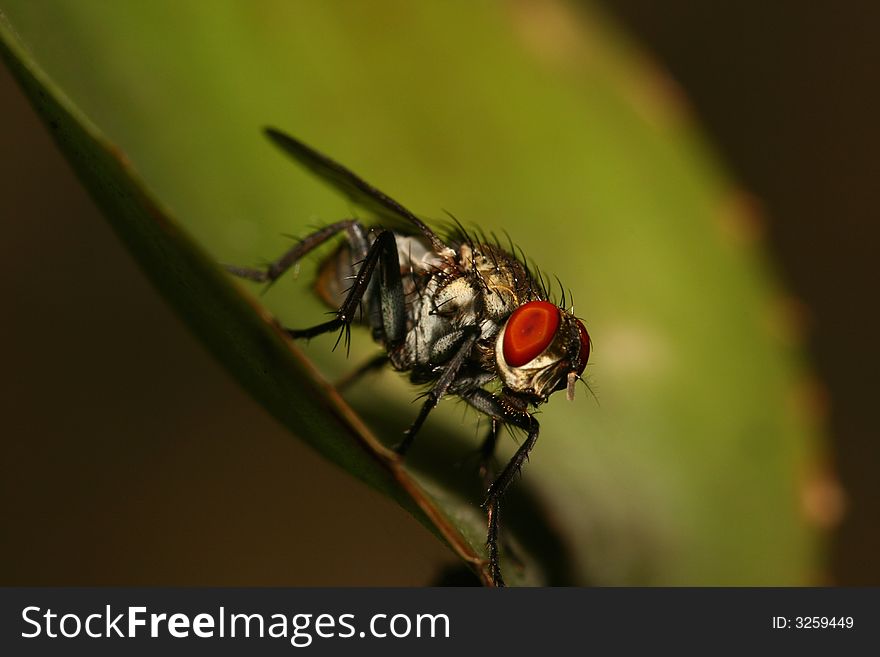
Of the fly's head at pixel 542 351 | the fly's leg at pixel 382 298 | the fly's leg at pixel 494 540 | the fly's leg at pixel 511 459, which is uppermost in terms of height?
the fly's leg at pixel 382 298

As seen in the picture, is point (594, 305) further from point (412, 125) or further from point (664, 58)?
point (664, 58)

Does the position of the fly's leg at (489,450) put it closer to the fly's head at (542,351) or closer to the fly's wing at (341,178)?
the fly's head at (542,351)

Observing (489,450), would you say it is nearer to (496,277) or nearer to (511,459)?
(511,459)

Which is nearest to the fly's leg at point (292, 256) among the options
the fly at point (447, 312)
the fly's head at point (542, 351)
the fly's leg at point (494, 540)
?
the fly at point (447, 312)

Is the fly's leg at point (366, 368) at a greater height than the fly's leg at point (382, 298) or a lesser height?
lesser

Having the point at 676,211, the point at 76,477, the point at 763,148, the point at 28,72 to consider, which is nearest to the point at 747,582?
the point at 676,211

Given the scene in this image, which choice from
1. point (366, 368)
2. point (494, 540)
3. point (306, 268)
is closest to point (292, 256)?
point (306, 268)

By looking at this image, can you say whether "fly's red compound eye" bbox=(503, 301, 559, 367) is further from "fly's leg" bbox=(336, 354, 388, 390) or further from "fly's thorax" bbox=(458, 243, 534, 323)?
"fly's leg" bbox=(336, 354, 388, 390)
